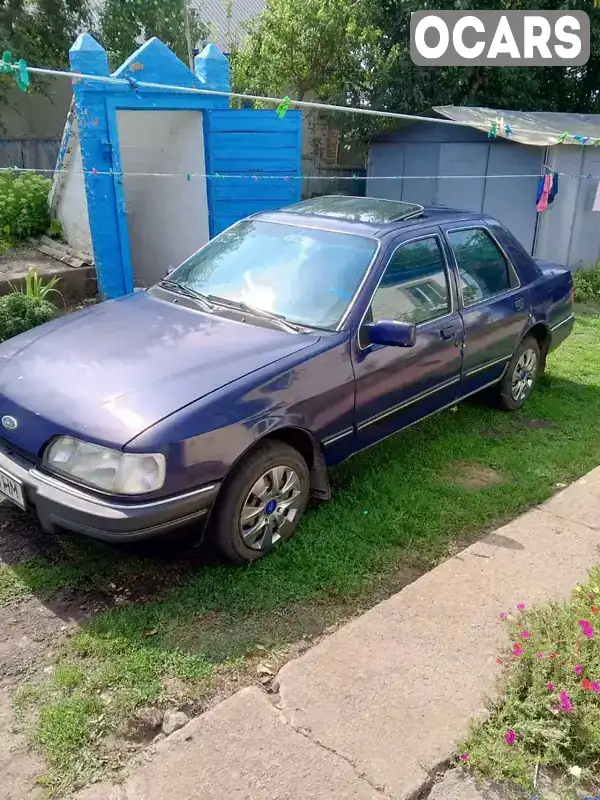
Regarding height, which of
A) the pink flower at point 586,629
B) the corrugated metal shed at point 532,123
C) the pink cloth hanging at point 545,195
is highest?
the corrugated metal shed at point 532,123

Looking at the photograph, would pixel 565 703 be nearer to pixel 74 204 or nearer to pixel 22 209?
pixel 74 204

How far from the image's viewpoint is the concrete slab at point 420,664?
249 centimetres

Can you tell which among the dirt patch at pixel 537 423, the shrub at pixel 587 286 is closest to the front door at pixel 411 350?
the dirt patch at pixel 537 423

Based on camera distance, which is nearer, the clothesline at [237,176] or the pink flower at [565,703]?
the pink flower at [565,703]

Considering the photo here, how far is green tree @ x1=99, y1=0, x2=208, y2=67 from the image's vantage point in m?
14.2

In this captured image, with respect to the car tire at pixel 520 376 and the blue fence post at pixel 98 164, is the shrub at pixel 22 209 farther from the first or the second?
the car tire at pixel 520 376

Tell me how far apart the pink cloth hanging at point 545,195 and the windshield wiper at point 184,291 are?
7.34 meters

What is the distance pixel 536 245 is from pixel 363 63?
5225 mm

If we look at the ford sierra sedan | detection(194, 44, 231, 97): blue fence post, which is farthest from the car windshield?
detection(194, 44, 231, 97): blue fence post

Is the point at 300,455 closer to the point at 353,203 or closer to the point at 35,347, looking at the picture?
the point at 35,347

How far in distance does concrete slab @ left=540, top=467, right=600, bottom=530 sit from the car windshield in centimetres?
182

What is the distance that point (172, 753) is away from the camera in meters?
2.41

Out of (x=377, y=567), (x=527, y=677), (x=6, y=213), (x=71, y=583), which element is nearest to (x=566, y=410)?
(x=377, y=567)

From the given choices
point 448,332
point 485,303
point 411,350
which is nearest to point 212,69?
point 485,303
